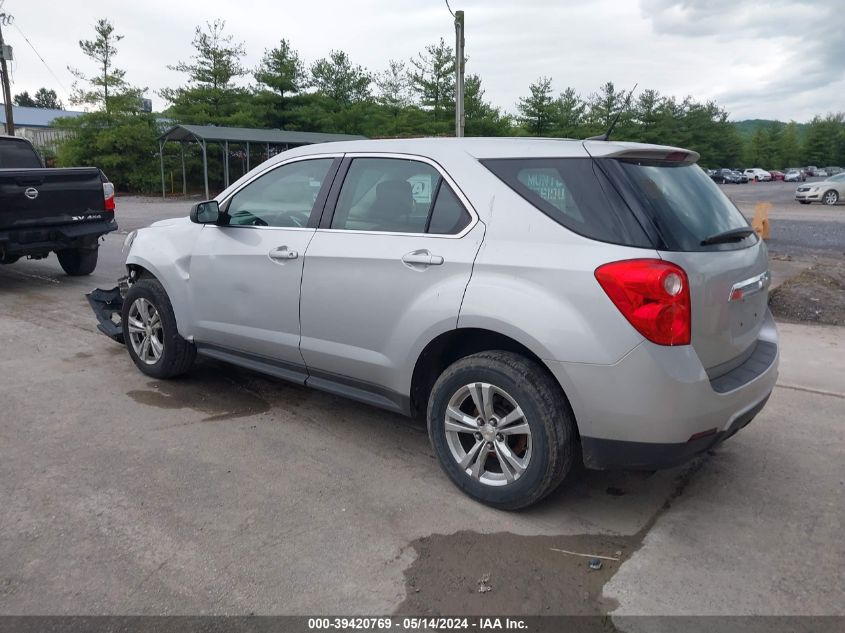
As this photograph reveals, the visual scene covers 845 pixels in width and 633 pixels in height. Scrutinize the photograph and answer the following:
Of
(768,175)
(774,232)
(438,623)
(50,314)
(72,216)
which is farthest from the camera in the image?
(768,175)

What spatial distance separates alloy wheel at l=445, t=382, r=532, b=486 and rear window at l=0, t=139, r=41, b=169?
894 centimetres

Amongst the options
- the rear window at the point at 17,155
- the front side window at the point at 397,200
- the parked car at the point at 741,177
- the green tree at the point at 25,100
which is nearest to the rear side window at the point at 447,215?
the front side window at the point at 397,200

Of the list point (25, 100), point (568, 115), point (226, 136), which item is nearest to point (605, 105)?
point (568, 115)

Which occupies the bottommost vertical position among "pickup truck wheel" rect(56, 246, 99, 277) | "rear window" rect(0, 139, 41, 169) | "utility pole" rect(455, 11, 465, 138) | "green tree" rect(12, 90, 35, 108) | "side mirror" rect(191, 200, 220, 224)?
"pickup truck wheel" rect(56, 246, 99, 277)

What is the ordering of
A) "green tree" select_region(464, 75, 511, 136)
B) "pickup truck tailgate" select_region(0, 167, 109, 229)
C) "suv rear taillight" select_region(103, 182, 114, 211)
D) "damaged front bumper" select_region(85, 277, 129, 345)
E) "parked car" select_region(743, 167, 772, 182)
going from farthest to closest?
"parked car" select_region(743, 167, 772, 182), "green tree" select_region(464, 75, 511, 136), "suv rear taillight" select_region(103, 182, 114, 211), "pickup truck tailgate" select_region(0, 167, 109, 229), "damaged front bumper" select_region(85, 277, 129, 345)

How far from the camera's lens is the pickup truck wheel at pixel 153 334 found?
504cm

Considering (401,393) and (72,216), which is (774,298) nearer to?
(401,393)

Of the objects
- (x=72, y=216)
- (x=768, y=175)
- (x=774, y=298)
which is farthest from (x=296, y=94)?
(x=768, y=175)

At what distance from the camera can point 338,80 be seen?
41.3 m

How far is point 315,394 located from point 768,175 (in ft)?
255

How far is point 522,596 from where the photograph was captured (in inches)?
108

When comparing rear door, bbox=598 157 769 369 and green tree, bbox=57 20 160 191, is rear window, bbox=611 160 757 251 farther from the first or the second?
green tree, bbox=57 20 160 191

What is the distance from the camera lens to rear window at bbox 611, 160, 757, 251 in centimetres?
307

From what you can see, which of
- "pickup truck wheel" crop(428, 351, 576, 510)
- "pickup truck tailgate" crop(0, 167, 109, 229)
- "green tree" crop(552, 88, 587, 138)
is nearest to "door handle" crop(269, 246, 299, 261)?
"pickup truck wheel" crop(428, 351, 576, 510)
